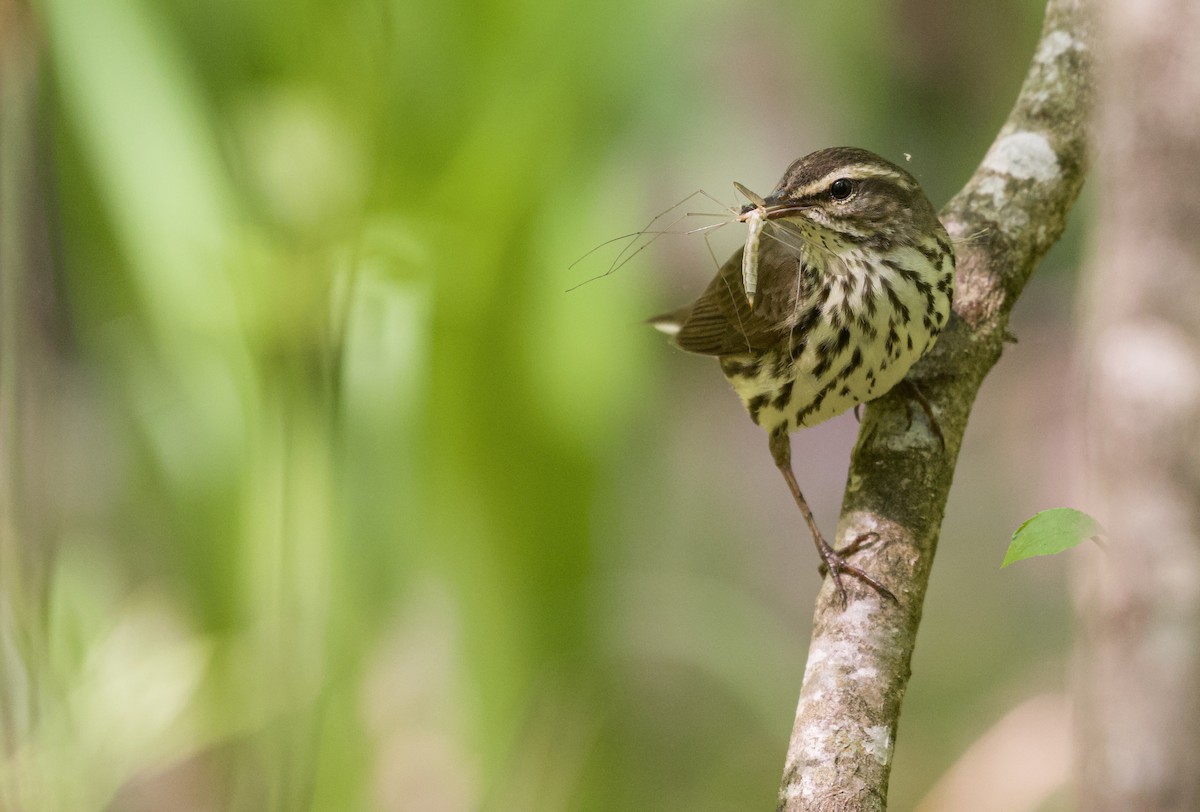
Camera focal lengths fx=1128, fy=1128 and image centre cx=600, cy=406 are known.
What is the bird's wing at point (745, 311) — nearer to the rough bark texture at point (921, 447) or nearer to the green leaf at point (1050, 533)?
the rough bark texture at point (921, 447)

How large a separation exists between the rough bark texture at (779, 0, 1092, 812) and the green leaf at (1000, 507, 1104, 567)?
346 mm

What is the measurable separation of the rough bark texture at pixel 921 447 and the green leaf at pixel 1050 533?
346 millimetres

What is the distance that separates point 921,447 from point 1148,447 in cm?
122

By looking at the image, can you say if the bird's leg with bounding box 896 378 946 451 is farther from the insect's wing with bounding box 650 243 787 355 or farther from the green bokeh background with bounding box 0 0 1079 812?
the green bokeh background with bounding box 0 0 1079 812

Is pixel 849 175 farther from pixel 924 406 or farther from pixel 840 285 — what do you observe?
pixel 924 406

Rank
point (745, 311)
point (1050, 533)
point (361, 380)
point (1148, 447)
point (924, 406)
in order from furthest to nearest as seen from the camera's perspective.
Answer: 1. point (361, 380)
2. point (745, 311)
3. point (924, 406)
4. point (1050, 533)
5. point (1148, 447)

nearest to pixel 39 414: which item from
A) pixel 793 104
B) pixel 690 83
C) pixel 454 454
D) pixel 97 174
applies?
pixel 454 454

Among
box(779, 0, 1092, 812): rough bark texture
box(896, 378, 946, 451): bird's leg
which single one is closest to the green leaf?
box(779, 0, 1092, 812): rough bark texture

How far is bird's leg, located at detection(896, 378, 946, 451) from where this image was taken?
6.20ft

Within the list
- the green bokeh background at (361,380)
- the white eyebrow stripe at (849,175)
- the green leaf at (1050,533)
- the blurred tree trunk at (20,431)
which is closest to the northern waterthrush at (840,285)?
the white eyebrow stripe at (849,175)

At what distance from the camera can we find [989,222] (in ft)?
6.95

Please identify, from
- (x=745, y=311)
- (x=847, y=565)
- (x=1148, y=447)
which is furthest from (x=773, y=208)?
(x=1148, y=447)

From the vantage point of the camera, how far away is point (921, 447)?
188 centimetres

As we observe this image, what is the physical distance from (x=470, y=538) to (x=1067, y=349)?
8.90 feet
